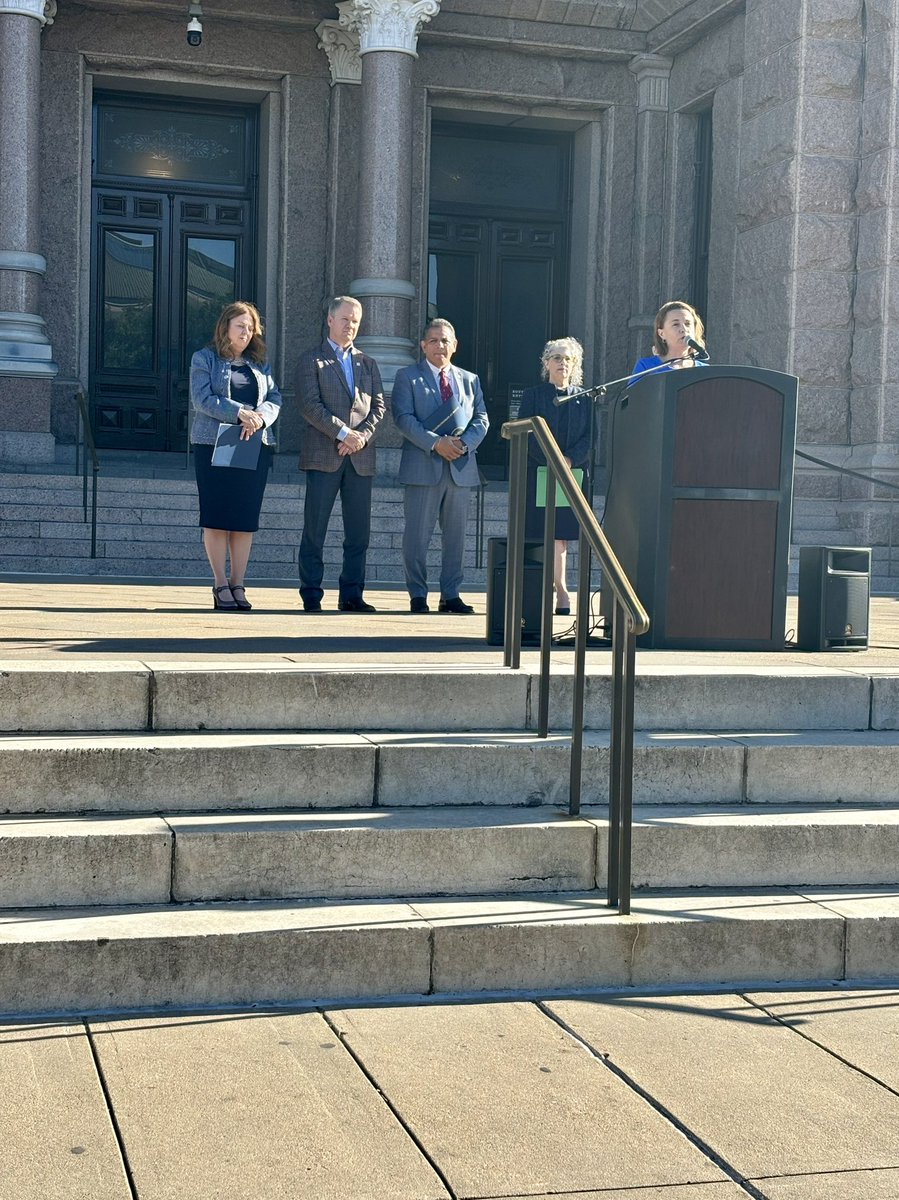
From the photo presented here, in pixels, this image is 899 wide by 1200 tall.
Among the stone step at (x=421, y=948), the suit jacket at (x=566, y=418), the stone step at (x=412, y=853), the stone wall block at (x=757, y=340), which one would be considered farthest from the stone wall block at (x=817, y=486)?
the stone step at (x=421, y=948)

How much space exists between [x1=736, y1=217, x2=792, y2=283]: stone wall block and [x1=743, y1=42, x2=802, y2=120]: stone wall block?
115 centimetres

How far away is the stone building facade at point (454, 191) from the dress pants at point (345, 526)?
262 inches

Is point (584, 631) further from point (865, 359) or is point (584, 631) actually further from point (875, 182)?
point (875, 182)

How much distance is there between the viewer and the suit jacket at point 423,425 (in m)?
8.80

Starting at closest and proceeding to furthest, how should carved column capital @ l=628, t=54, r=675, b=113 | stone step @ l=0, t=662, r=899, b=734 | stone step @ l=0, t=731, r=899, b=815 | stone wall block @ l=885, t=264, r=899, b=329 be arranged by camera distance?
stone step @ l=0, t=731, r=899, b=815, stone step @ l=0, t=662, r=899, b=734, stone wall block @ l=885, t=264, r=899, b=329, carved column capital @ l=628, t=54, r=675, b=113

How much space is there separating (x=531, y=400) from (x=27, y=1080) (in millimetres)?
5927

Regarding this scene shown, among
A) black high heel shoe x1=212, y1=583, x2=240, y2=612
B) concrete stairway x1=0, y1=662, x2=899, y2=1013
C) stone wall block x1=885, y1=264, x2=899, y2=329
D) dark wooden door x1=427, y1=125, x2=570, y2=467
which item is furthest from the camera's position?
dark wooden door x1=427, y1=125, x2=570, y2=467

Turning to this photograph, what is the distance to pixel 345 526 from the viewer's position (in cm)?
886

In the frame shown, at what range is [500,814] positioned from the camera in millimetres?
5043

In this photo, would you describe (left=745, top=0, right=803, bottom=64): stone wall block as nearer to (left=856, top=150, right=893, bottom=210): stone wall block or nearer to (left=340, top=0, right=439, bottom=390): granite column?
(left=856, top=150, right=893, bottom=210): stone wall block

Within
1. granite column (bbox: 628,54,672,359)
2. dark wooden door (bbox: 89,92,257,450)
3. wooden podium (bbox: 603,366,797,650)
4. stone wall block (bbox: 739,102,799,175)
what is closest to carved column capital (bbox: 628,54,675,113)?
granite column (bbox: 628,54,672,359)

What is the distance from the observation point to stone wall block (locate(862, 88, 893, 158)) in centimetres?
1445

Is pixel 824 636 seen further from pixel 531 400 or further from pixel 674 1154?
pixel 674 1154

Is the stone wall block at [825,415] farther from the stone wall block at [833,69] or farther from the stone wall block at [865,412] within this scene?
the stone wall block at [833,69]
